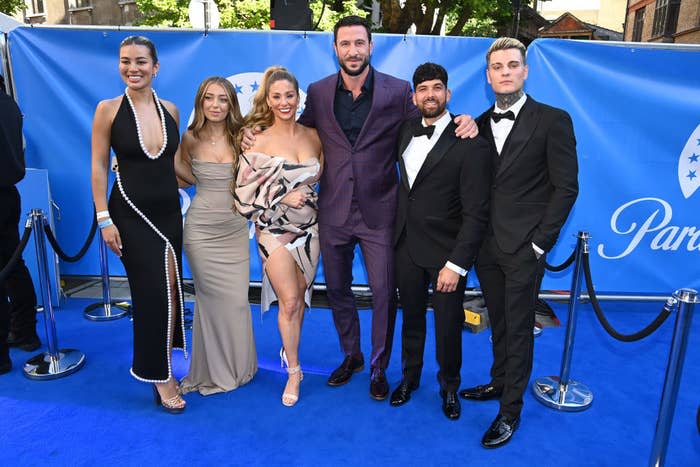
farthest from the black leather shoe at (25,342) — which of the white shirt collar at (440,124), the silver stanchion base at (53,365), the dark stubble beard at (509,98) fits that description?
the dark stubble beard at (509,98)

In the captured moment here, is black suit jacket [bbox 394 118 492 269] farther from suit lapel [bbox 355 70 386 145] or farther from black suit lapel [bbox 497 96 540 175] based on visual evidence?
suit lapel [bbox 355 70 386 145]

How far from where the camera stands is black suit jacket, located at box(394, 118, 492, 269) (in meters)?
2.72

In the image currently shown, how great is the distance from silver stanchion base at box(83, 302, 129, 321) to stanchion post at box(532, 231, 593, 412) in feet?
11.5

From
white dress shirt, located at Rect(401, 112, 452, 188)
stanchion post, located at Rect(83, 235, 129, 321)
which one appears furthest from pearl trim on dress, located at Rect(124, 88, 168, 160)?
stanchion post, located at Rect(83, 235, 129, 321)

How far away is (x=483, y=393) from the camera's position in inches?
131

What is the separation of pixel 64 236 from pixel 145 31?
2.11m

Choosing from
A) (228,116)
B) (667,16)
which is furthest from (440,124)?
(667,16)

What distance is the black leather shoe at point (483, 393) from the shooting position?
3.31 metres

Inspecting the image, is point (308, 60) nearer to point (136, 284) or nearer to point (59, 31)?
point (59, 31)

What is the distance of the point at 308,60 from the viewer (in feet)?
15.4

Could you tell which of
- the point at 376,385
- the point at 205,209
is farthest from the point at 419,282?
the point at 205,209

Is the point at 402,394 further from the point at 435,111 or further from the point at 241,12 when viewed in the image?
the point at 241,12

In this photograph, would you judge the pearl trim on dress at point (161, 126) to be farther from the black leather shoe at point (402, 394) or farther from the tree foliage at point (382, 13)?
the tree foliage at point (382, 13)

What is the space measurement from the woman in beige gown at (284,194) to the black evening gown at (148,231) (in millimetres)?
408
